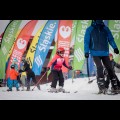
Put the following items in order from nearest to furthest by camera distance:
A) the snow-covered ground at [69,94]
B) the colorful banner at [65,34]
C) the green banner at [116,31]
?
the snow-covered ground at [69,94]
the green banner at [116,31]
the colorful banner at [65,34]

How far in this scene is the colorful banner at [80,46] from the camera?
4398 millimetres

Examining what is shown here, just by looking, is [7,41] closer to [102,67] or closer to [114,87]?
[102,67]

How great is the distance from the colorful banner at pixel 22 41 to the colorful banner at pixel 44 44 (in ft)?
0.77

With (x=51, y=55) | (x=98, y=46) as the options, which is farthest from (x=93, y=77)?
(x=51, y=55)

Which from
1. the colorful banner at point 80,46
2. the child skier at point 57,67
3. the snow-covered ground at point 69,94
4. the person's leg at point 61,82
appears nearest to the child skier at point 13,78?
the snow-covered ground at point 69,94

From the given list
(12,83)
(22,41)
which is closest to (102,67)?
(22,41)

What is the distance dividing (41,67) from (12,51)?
641 mm

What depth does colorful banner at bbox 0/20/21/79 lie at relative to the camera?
447cm

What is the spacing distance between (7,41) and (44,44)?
70 cm

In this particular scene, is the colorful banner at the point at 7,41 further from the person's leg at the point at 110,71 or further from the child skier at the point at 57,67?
the person's leg at the point at 110,71

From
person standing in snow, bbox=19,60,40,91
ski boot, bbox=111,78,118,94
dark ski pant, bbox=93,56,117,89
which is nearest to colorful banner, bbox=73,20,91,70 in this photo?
dark ski pant, bbox=93,56,117,89

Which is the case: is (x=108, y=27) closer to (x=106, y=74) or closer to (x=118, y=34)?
(x=118, y=34)

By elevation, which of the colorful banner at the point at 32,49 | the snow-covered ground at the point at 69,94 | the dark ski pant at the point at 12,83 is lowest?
the snow-covered ground at the point at 69,94

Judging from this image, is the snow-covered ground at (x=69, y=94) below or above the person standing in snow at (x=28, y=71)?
below
